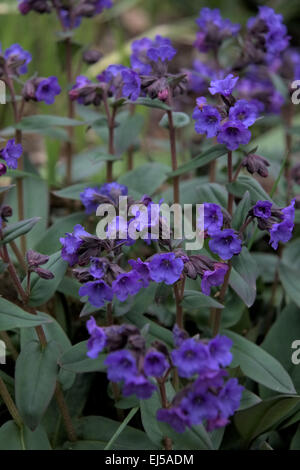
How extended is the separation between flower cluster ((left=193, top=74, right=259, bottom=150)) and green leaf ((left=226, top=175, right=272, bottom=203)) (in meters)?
0.23

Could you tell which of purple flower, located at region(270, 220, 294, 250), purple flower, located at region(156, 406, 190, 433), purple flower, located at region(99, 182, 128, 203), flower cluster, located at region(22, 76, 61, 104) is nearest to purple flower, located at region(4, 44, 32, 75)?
flower cluster, located at region(22, 76, 61, 104)

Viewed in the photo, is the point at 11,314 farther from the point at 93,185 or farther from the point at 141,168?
the point at 141,168

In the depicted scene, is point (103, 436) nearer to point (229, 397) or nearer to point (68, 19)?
point (229, 397)

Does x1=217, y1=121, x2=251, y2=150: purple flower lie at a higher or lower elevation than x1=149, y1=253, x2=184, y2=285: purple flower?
higher

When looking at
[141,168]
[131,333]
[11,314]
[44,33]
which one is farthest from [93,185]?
[44,33]

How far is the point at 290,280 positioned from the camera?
A: 217cm

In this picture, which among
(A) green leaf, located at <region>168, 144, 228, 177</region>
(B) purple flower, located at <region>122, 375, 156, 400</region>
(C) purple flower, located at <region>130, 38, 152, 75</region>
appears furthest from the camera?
(C) purple flower, located at <region>130, 38, 152, 75</region>

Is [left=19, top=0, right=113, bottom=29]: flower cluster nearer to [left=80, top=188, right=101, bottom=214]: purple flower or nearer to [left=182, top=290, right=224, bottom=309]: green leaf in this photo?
[left=80, top=188, right=101, bottom=214]: purple flower

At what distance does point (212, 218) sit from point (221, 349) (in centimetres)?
45

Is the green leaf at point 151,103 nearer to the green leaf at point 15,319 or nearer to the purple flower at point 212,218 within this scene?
the purple flower at point 212,218

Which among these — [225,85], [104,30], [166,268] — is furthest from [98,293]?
[104,30]

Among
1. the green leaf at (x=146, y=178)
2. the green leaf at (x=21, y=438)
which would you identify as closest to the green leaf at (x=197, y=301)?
the green leaf at (x=21, y=438)

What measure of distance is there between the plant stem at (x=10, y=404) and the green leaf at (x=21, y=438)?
0.02 m

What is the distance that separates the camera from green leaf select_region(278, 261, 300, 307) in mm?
2094
